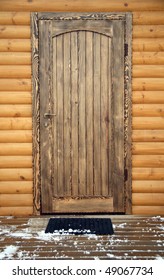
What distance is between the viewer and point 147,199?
4.38 m

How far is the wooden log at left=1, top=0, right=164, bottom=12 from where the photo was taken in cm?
422

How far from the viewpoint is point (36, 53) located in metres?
4.25

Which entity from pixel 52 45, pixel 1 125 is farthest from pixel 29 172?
pixel 52 45

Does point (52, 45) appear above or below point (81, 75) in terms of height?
above

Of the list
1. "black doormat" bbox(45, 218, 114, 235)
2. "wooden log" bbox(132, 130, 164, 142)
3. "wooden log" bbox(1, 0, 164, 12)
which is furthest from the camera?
"wooden log" bbox(132, 130, 164, 142)

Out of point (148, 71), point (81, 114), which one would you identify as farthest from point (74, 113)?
Answer: point (148, 71)

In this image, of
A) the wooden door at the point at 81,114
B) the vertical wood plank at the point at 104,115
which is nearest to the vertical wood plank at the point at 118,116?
the wooden door at the point at 81,114

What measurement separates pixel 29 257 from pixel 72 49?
2563mm

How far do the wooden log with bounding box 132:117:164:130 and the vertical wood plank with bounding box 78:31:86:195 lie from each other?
67cm

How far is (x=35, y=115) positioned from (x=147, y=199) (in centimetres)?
183

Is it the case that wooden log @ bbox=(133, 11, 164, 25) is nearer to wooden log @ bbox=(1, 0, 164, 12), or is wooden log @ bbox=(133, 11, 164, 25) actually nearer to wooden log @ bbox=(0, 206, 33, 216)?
wooden log @ bbox=(1, 0, 164, 12)

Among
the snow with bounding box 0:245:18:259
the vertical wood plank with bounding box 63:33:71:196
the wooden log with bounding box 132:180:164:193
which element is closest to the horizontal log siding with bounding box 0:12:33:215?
the vertical wood plank with bounding box 63:33:71:196
